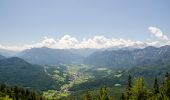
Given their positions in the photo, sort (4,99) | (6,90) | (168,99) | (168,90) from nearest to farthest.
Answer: (168,99), (168,90), (4,99), (6,90)

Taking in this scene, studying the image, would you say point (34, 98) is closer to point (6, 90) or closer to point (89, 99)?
point (6, 90)

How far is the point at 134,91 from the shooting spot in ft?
375

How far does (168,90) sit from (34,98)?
289ft

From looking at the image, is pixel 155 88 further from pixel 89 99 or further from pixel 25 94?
pixel 25 94

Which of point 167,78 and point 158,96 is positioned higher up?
point 167,78

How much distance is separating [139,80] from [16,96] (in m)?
85.1

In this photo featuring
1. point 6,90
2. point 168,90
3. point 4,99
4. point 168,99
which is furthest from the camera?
point 6,90

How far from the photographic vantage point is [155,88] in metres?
128

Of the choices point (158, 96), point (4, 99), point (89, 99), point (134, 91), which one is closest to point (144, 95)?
point (134, 91)

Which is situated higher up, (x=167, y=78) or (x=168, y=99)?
(x=167, y=78)

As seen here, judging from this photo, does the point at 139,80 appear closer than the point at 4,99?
Yes

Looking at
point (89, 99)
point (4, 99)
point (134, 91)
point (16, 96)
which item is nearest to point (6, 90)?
point (16, 96)

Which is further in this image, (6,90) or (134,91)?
(6,90)

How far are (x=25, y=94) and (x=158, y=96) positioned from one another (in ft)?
290
